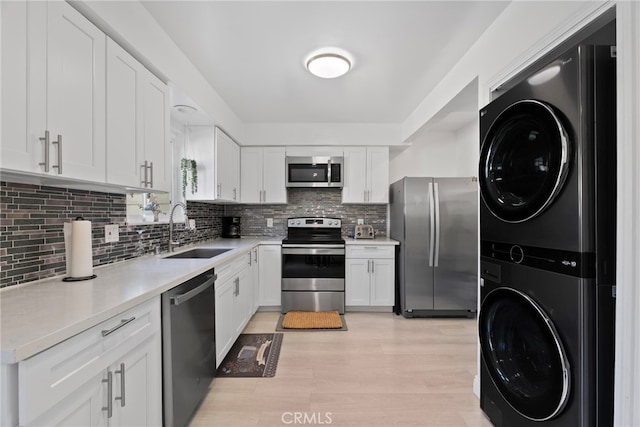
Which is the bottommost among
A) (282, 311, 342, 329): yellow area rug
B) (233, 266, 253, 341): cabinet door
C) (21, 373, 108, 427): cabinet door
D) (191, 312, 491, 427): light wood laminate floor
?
(191, 312, 491, 427): light wood laminate floor

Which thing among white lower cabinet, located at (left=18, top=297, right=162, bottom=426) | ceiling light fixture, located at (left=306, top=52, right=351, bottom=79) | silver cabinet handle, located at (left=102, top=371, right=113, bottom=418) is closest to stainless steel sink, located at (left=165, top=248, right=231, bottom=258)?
white lower cabinet, located at (left=18, top=297, right=162, bottom=426)

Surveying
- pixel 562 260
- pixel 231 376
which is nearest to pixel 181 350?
pixel 231 376

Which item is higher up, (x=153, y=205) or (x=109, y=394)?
(x=153, y=205)

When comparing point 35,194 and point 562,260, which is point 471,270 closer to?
point 562,260

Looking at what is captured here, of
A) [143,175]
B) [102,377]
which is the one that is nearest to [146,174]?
[143,175]

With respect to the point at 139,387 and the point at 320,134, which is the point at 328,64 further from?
the point at 139,387

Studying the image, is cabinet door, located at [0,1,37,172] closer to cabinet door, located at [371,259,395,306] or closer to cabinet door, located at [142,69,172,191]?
cabinet door, located at [142,69,172,191]

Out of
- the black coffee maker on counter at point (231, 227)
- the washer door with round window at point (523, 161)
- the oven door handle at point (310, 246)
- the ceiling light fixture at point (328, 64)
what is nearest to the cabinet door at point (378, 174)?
the oven door handle at point (310, 246)

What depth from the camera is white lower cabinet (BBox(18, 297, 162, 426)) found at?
2.56 feet

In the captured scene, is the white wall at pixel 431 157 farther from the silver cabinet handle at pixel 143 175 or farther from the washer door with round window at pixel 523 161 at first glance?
the silver cabinet handle at pixel 143 175

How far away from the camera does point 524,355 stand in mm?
1293

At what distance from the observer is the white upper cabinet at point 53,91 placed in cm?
98

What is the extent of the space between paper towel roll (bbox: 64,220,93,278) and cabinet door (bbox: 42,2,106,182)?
0.28 meters

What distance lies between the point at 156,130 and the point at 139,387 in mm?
1468
